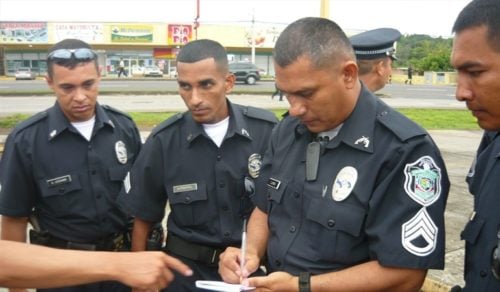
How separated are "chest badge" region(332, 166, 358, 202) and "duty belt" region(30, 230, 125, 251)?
5.25ft

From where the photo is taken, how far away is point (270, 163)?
7.36 ft

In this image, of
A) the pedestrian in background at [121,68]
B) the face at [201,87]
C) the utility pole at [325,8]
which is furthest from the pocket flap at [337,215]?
the pedestrian in background at [121,68]

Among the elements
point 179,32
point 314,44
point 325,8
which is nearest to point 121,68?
point 179,32

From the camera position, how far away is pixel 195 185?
258 centimetres

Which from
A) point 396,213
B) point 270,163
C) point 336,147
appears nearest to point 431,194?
point 396,213

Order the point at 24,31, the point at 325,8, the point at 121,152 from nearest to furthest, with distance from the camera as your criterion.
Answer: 1. the point at 121,152
2. the point at 325,8
3. the point at 24,31

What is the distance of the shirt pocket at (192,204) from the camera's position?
2.56 m

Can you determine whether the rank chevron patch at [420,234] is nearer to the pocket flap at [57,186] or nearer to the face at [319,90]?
the face at [319,90]

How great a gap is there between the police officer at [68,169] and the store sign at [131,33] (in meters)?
42.1

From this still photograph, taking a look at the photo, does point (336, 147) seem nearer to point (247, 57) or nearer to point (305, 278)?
point (305, 278)

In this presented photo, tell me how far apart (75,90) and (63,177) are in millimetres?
528

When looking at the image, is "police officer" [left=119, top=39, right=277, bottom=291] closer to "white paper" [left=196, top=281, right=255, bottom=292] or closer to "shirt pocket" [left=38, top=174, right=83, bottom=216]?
"shirt pocket" [left=38, top=174, right=83, bottom=216]

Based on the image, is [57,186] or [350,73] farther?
[57,186]

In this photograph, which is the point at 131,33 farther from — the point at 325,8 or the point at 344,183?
the point at 344,183
